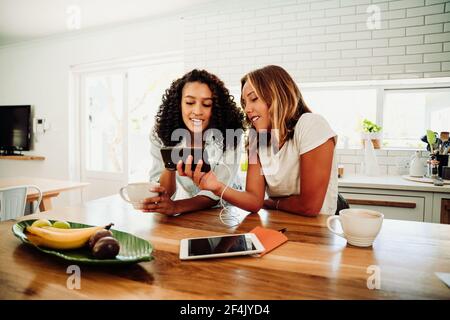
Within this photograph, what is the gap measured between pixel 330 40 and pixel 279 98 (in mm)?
1844

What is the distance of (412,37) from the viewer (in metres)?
2.61

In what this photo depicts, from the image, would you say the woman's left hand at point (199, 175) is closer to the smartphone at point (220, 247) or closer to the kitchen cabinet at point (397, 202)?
the smartphone at point (220, 247)

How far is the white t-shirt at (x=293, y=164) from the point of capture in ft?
4.21

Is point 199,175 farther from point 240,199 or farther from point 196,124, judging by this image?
point 196,124

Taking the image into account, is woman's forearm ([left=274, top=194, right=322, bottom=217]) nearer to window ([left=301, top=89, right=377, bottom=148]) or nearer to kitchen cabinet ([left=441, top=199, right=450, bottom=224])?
kitchen cabinet ([left=441, top=199, right=450, bottom=224])

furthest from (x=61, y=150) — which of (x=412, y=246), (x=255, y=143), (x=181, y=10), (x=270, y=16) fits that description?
(x=412, y=246)

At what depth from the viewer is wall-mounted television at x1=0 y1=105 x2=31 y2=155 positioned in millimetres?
4883

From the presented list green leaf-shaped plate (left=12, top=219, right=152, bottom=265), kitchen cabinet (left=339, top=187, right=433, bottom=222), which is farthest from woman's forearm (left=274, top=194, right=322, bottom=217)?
kitchen cabinet (left=339, top=187, right=433, bottom=222)

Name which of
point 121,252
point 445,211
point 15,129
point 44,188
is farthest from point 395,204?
point 15,129

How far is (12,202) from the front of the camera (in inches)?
84.4

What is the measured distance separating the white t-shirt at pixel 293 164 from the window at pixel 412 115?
2034 mm

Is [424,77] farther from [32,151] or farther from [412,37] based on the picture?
[32,151]

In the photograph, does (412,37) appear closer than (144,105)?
Yes
